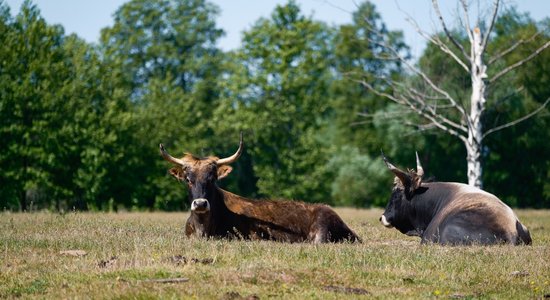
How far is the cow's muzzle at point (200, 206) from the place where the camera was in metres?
13.9

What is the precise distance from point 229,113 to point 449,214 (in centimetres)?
4150

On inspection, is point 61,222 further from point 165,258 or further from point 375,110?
point 375,110

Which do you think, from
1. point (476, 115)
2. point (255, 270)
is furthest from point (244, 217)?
point (476, 115)

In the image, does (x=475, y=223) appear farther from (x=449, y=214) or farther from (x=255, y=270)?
(x=255, y=270)

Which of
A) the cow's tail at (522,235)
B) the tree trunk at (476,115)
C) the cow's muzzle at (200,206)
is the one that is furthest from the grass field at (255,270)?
the tree trunk at (476,115)

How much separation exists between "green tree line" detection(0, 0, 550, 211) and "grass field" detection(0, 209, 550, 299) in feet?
82.2

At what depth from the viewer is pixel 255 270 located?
392 inches

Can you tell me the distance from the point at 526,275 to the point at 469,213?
4218 mm

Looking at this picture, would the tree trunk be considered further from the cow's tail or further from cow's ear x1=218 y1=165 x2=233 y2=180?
cow's ear x1=218 y1=165 x2=233 y2=180

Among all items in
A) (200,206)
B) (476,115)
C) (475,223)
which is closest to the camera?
(200,206)

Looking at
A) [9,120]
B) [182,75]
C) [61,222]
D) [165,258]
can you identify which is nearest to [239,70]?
[182,75]

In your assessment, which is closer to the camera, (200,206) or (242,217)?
(200,206)

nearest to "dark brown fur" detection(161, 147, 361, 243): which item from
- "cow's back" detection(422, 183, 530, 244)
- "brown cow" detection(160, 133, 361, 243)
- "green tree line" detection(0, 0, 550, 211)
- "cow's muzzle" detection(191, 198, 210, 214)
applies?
"brown cow" detection(160, 133, 361, 243)

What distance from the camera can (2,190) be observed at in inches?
1391
